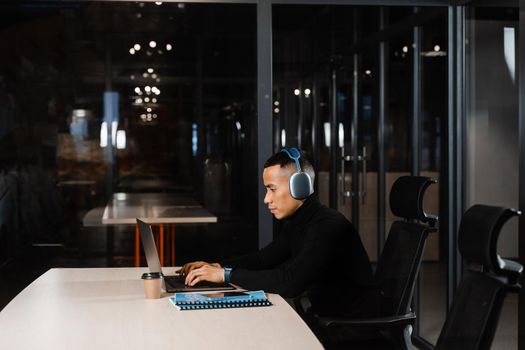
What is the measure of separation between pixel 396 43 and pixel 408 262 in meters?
2.26

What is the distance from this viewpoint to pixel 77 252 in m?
5.11

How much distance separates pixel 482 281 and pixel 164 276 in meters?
1.70


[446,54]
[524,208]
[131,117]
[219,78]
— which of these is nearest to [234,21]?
[219,78]

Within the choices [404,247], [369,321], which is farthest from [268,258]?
[369,321]

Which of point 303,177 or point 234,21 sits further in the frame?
point 234,21

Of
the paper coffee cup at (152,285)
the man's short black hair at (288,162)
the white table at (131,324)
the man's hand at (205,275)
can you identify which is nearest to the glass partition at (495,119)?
the man's short black hair at (288,162)

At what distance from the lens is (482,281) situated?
7.13 ft

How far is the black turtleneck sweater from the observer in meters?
3.19

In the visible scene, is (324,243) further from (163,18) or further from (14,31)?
(14,31)

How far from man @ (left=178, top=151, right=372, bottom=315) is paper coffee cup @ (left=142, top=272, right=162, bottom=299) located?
0.72 feet

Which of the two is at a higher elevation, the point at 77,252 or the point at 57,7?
the point at 57,7

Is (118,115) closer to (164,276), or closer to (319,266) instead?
(164,276)

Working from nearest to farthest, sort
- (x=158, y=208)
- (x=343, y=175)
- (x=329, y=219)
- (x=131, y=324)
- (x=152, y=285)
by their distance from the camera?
(x=131, y=324), (x=152, y=285), (x=329, y=219), (x=158, y=208), (x=343, y=175)

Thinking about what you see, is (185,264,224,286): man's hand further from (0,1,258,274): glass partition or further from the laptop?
(0,1,258,274): glass partition
